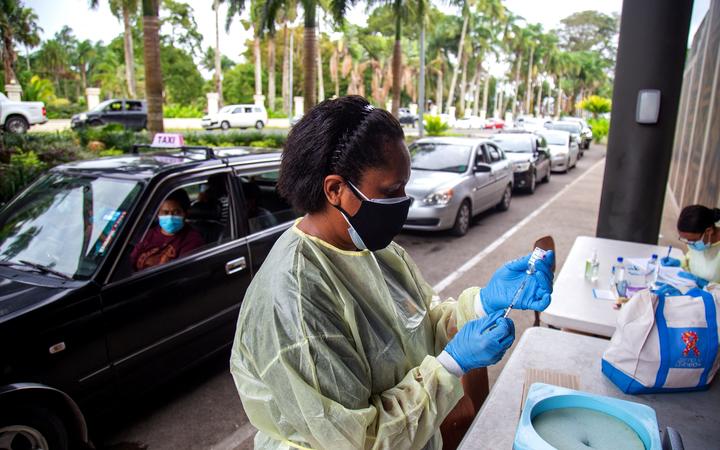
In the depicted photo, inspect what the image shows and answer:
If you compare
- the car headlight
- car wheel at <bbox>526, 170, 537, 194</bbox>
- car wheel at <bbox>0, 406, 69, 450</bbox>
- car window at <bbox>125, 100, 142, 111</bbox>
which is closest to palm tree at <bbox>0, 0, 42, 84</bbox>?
car window at <bbox>125, 100, 142, 111</bbox>

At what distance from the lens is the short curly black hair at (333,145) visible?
4.83 feet

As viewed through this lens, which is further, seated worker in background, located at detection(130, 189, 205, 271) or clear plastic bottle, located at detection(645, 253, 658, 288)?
seated worker in background, located at detection(130, 189, 205, 271)

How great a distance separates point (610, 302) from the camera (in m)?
3.19

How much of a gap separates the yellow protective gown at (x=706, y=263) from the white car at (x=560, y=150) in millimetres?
14847

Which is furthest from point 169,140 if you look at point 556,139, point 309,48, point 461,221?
point 556,139

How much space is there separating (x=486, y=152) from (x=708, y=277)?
7.10 m

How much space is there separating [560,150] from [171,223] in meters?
17.0

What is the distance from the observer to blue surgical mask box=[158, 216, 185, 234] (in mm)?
3883

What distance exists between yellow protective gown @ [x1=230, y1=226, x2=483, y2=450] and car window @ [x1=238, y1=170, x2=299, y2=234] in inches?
105

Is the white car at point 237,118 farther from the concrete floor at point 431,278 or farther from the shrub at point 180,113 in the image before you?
the concrete floor at point 431,278

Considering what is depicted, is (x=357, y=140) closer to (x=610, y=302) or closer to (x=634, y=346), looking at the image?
(x=634, y=346)

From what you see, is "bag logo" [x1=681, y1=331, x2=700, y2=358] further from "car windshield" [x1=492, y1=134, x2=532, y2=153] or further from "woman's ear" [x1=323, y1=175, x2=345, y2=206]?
"car windshield" [x1=492, y1=134, x2=532, y2=153]

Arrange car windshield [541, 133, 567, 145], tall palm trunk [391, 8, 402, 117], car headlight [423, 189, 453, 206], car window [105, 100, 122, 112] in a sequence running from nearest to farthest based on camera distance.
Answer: car headlight [423, 189, 453, 206]
tall palm trunk [391, 8, 402, 117]
car windshield [541, 133, 567, 145]
car window [105, 100, 122, 112]

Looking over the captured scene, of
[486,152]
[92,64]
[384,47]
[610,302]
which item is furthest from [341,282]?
[92,64]
